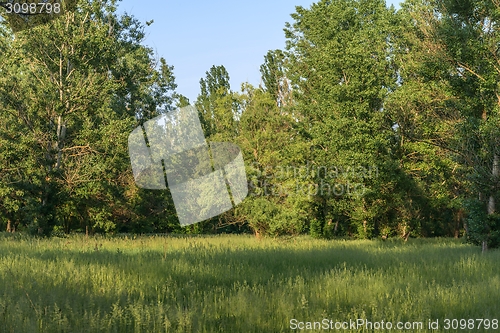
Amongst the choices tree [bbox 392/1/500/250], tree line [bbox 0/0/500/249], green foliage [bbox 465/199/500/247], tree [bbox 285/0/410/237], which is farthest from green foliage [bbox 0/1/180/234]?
green foliage [bbox 465/199/500/247]

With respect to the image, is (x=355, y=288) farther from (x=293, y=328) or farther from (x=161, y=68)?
(x=161, y=68)

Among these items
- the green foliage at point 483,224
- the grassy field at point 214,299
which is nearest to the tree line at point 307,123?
the green foliage at point 483,224

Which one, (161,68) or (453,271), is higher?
(161,68)

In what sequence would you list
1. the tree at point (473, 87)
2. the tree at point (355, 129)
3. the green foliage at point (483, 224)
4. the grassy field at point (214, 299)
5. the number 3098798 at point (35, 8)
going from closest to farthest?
the grassy field at point (214, 299)
the number 3098798 at point (35, 8)
the tree at point (473, 87)
the green foliage at point (483, 224)
the tree at point (355, 129)

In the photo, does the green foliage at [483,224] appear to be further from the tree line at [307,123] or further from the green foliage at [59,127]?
the green foliage at [59,127]

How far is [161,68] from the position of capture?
37344 millimetres

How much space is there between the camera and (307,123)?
31078 millimetres

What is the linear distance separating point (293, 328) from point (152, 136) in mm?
32192

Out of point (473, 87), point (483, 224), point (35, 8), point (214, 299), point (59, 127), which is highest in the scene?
point (35, 8)

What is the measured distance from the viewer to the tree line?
1747 cm

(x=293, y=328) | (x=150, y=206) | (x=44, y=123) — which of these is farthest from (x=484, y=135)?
(x=150, y=206)

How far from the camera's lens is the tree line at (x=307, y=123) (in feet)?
57.3

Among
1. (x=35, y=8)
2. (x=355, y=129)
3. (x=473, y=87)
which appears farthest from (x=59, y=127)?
(x=473, y=87)

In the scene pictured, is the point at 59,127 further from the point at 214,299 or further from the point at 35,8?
the point at 214,299
